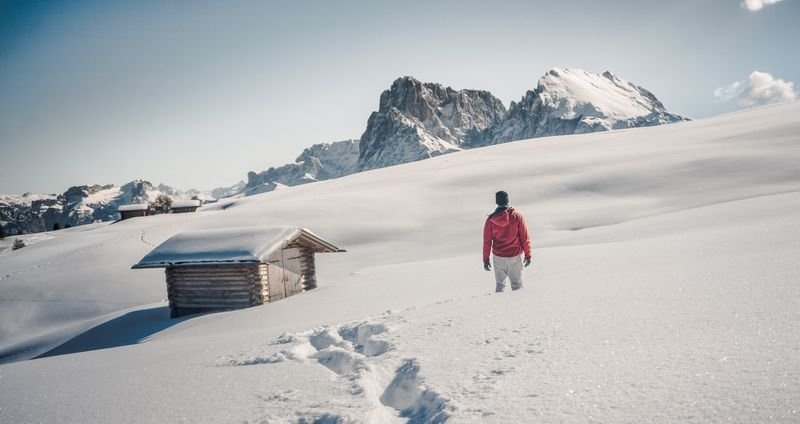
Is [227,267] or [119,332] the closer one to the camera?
[119,332]

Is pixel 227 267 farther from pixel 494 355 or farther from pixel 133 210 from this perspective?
pixel 133 210

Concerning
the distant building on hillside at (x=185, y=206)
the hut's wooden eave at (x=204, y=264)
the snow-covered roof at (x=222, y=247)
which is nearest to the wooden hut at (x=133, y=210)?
the distant building on hillside at (x=185, y=206)

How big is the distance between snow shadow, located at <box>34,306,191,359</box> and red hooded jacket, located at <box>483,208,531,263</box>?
1061 cm

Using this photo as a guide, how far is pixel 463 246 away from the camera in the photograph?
23.9 metres

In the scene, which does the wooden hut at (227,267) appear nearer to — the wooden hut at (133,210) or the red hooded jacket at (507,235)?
the red hooded jacket at (507,235)

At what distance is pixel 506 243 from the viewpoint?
824cm

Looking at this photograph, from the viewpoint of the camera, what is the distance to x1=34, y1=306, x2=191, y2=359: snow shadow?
544 inches

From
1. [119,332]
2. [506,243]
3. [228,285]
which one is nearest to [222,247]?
[228,285]

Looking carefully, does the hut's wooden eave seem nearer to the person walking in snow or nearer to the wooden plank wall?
the wooden plank wall

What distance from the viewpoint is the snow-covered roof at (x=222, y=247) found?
14638mm

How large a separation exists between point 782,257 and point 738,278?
5.05ft

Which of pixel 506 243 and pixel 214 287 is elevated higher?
pixel 506 243

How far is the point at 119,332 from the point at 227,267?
13.6 feet

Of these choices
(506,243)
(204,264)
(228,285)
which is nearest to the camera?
(506,243)
